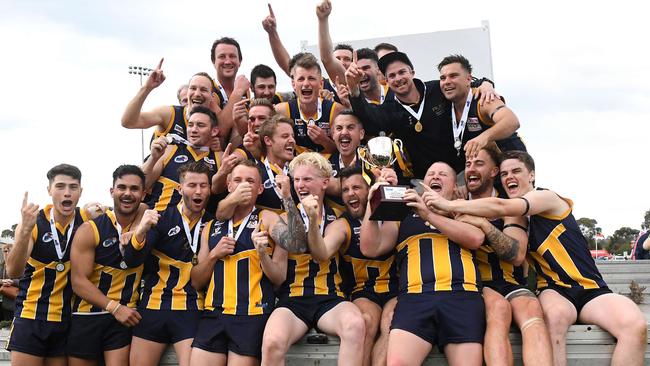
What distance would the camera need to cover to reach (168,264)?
4.94 m

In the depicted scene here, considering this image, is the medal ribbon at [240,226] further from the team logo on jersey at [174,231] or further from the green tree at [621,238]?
the green tree at [621,238]

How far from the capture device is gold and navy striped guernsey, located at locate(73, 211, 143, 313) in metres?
4.88

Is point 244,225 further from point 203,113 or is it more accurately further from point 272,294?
point 203,113

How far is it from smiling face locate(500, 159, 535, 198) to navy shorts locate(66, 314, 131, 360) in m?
3.42

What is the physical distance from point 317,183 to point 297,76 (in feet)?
5.22

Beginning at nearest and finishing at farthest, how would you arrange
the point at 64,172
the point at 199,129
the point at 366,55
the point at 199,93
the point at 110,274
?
1. the point at 110,274
2. the point at 64,172
3. the point at 199,129
4. the point at 199,93
5. the point at 366,55

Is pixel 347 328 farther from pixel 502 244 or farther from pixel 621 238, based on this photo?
pixel 621 238

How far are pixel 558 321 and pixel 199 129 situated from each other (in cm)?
374

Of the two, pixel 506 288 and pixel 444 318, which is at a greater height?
pixel 506 288

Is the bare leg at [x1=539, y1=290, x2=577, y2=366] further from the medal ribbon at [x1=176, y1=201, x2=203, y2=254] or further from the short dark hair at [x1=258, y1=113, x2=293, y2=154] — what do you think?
the medal ribbon at [x1=176, y1=201, x2=203, y2=254]

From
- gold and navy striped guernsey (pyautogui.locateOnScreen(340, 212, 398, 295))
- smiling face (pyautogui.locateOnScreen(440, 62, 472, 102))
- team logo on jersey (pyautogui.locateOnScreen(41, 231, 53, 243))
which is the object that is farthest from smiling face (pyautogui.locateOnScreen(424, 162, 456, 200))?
team logo on jersey (pyautogui.locateOnScreen(41, 231, 53, 243))

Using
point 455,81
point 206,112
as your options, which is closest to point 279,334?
point 206,112

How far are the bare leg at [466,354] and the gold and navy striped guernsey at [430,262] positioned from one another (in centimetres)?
43

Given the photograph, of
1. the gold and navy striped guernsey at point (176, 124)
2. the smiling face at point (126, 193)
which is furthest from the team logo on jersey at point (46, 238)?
the gold and navy striped guernsey at point (176, 124)
